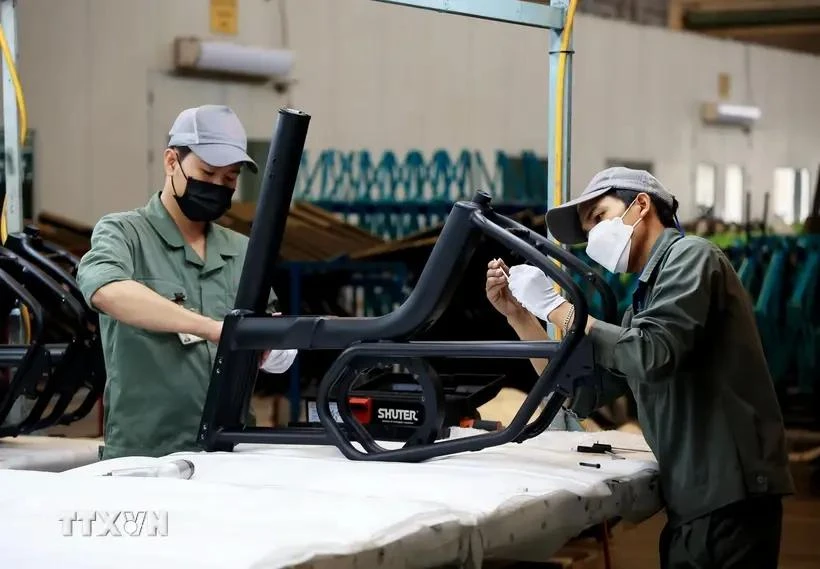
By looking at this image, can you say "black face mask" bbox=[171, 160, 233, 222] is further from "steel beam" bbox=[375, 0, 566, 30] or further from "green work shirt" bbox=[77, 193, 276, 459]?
"steel beam" bbox=[375, 0, 566, 30]

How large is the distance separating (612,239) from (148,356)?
3.69 feet

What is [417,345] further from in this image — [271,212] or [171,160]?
[171,160]

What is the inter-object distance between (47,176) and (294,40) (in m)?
2.65

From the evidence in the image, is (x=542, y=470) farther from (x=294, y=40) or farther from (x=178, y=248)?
Answer: (x=294, y=40)

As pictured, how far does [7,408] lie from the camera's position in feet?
10.4

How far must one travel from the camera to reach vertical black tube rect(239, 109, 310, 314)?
2.64 metres

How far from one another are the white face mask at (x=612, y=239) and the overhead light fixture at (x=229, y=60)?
7.67 meters

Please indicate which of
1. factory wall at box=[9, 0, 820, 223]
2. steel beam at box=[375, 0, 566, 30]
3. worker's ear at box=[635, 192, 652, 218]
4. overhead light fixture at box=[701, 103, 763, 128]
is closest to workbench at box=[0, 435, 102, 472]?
steel beam at box=[375, 0, 566, 30]

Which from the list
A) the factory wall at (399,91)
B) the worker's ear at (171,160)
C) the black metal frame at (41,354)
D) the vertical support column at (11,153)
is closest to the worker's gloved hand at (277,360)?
the worker's ear at (171,160)

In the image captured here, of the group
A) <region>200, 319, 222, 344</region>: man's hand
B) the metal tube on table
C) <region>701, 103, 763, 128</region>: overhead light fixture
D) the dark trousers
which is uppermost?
<region>701, 103, 763, 128</region>: overhead light fixture

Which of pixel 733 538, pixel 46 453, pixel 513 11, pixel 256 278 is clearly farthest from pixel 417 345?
pixel 46 453

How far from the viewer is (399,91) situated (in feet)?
37.3

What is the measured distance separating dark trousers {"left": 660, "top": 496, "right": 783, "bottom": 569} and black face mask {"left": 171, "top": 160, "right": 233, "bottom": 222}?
1.36 meters

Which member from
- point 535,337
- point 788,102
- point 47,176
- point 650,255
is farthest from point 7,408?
point 788,102
